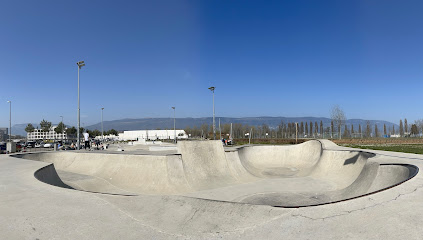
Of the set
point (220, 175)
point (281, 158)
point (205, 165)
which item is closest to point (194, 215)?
point (220, 175)

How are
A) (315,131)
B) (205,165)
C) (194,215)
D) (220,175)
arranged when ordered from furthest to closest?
(315,131) → (205,165) → (220,175) → (194,215)

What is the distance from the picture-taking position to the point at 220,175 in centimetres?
1638

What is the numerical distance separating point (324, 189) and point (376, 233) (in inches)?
410

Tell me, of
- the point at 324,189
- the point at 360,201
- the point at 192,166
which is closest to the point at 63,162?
the point at 192,166

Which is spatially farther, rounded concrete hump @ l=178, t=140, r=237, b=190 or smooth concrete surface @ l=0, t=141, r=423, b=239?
rounded concrete hump @ l=178, t=140, r=237, b=190

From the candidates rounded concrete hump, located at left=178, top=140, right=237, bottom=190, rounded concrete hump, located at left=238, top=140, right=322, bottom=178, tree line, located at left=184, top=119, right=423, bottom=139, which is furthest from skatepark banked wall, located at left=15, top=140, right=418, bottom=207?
tree line, located at left=184, top=119, right=423, bottom=139

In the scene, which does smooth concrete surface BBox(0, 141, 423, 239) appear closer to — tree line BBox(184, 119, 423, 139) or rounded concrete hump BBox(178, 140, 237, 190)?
rounded concrete hump BBox(178, 140, 237, 190)

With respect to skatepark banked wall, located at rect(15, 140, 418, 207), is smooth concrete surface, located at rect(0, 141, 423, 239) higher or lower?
higher

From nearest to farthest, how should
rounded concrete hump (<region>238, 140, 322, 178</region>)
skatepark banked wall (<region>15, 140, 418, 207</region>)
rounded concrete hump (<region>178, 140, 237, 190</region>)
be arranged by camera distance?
skatepark banked wall (<region>15, 140, 418, 207</region>) < rounded concrete hump (<region>178, 140, 237, 190</region>) < rounded concrete hump (<region>238, 140, 322, 178</region>)

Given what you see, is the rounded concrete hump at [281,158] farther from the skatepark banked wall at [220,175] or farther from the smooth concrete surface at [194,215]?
the smooth concrete surface at [194,215]

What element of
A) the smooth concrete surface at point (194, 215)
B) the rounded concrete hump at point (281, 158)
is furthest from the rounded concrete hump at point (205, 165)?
the smooth concrete surface at point (194, 215)

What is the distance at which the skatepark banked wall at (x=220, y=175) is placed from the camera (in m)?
A: 11.2

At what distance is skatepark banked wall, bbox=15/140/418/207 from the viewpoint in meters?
11.2

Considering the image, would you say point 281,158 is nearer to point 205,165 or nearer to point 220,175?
point 220,175
